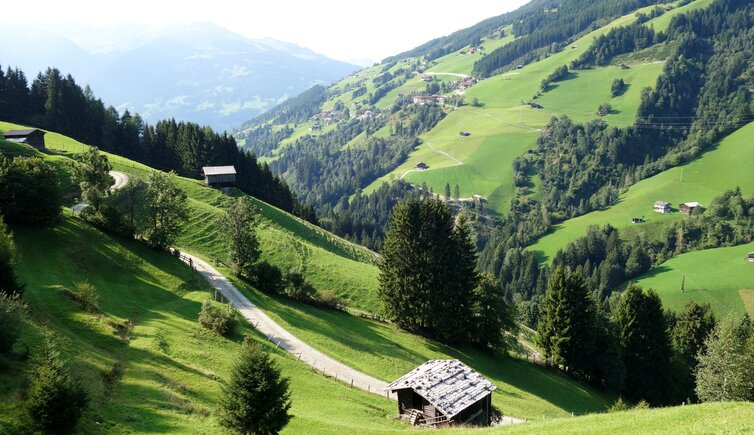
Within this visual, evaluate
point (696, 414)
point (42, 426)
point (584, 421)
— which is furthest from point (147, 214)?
point (696, 414)

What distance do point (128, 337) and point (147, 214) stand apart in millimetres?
35940

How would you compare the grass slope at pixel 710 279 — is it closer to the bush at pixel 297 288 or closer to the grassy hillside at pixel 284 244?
the grassy hillside at pixel 284 244

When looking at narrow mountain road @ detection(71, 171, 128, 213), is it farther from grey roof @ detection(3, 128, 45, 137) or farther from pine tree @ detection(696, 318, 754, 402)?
pine tree @ detection(696, 318, 754, 402)

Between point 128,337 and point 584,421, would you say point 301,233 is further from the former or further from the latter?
point 584,421

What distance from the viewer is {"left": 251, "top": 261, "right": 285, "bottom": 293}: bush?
71750mm

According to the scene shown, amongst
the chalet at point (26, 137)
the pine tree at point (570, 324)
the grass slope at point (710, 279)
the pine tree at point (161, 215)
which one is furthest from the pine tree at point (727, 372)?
the chalet at point (26, 137)

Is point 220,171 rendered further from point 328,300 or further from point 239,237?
point 328,300

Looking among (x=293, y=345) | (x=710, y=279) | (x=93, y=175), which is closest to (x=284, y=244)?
(x=93, y=175)

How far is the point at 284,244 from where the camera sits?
96250 mm

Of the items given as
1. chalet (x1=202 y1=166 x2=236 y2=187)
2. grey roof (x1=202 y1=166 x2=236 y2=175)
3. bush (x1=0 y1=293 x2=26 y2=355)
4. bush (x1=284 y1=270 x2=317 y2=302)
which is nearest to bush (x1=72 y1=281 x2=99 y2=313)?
bush (x1=0 y1=293 x2=26 y2=355)

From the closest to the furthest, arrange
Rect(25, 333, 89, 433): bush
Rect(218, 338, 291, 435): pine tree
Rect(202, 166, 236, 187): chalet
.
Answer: Rect(25, 333, 89, 433): bush < Rect(218, 338, 291, 435): pine tree < Rect(202, 166, 236, 187): chalet

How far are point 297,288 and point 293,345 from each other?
1800 centimetres

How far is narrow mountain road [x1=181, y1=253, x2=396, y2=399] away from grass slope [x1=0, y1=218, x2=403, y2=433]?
2.45 meters

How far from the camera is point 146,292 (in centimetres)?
5734
